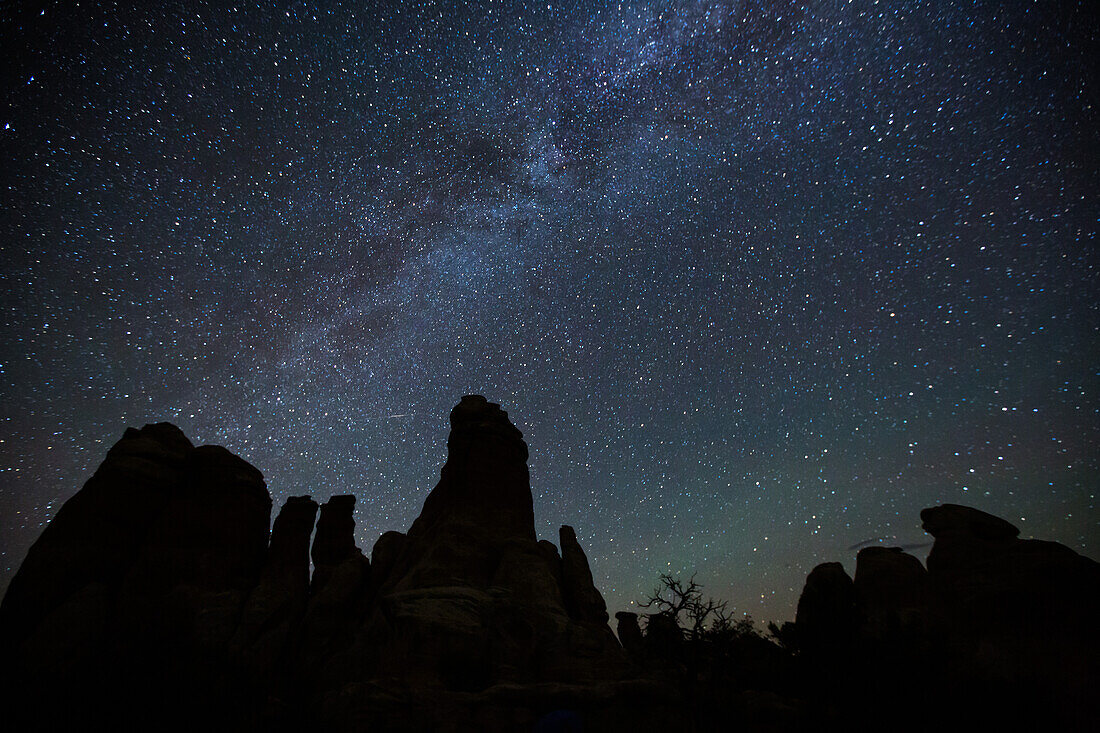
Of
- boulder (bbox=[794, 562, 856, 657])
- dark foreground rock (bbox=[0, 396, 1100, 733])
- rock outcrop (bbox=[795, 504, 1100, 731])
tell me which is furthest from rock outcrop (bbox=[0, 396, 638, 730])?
rock outcrop (bbox=[795, 504, 1100, 731])

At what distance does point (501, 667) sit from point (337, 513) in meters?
25.9

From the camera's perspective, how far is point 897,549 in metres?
33.2

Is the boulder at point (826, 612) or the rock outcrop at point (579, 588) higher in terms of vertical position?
the rock outcrop at point (579, 588)

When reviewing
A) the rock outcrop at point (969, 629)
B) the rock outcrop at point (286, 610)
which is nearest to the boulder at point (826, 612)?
the rock outcrop at point (969, 629)

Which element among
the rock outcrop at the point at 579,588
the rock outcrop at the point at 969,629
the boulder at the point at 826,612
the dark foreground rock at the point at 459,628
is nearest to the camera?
the dark foreground rock at the point at 459,628

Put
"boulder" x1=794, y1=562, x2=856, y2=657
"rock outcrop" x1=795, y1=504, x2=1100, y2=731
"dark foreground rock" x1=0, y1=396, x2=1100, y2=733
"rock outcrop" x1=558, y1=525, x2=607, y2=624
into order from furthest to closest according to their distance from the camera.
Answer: "rock outcrop" x1=558, y1=525, x2=607, y2=624, "boulder" x1=794, y1=562, x2=856, y2=657, "rock outcrop" x1=795, y1=504, x2=1100, y2=731, "dark foreground rock" x1=0, y1=396, x2=1100, y2=733

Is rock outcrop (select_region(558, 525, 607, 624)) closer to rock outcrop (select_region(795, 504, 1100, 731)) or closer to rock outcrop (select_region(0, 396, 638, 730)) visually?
rock outcrop (select_region(0, 396, 638, 730))

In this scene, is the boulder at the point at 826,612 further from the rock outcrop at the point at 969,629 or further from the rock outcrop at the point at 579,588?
the rock outcrop at the point at 579,588

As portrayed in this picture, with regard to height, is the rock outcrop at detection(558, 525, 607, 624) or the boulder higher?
the rock outcrop at detection(558, 525, 607, 624)

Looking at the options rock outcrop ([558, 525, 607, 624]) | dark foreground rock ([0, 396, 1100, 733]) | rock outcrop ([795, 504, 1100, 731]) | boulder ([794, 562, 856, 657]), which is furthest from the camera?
rock outcrop ([558, 525, 607, 624])

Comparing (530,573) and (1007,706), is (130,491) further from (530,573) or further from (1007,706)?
(1007,706)

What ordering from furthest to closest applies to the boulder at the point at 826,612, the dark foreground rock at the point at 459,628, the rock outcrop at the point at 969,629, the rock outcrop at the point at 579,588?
1. the rock outcrop at the point at 579,588
2. the boulder at the point at 826,612
3. the rock outcrop at the point at 969,629
4. the dark foreground rock at the point at 459,628

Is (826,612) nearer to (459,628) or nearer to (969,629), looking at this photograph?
(969,629)

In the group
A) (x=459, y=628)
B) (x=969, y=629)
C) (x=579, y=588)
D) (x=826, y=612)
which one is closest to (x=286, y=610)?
(x=459, y=628)
